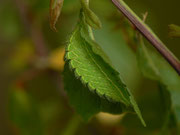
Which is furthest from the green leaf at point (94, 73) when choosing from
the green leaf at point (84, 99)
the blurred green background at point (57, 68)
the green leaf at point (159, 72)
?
the blurred green background at point (57, 68)

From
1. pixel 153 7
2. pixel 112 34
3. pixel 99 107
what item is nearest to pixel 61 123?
pixel 112 34

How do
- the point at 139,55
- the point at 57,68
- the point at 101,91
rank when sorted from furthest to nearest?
the point at 57,68 < the point at 139,55 < the point at 101,91

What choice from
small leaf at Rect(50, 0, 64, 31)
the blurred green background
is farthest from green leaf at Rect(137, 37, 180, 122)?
small leaf at Rect(50, 0, 64, 31)

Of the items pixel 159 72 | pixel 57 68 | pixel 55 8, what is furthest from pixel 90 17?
pixel 57 68

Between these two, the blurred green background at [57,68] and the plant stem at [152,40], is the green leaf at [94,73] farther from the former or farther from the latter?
the blurred green background at [57,68]

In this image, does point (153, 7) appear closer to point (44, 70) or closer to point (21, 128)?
point (44, 70)

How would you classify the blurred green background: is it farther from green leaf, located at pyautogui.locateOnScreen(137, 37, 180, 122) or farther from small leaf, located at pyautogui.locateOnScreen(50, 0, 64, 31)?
small leaf, located at pyautogui.locateOnScreen(50, 0, 64, 31)

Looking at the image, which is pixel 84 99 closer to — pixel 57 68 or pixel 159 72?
pixel 159 72
